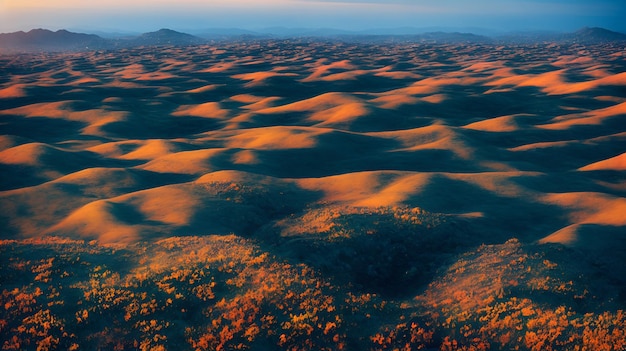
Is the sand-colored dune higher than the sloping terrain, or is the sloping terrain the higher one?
the sloping terrain

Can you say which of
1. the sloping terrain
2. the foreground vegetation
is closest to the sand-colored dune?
the sloping terrain

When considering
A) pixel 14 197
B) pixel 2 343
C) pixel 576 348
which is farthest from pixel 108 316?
pixel 14 197

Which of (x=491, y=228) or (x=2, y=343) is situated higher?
(x=2, y=343)

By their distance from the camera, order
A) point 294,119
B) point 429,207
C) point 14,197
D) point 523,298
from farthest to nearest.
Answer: point 294,119
point 14,197
point 429,207
point 523,298

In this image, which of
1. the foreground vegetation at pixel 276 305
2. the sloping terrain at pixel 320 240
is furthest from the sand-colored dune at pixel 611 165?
the foreground vegetation at pixel 276 305

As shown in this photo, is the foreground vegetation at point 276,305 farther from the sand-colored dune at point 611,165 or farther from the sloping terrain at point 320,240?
the sand-colored dune at point 611,165

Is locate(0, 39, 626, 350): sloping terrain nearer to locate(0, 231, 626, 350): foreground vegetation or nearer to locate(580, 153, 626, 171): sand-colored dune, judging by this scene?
locate(0, 231, 626, 350): foreground vegetation

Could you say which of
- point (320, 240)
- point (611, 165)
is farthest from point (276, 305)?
point (611, 165)

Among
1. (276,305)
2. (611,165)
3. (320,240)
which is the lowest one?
(611,165)

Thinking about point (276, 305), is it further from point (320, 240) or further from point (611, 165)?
point (611, 165)

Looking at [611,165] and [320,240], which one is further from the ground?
[320,240]

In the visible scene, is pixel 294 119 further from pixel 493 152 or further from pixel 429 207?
pixel 429 207
